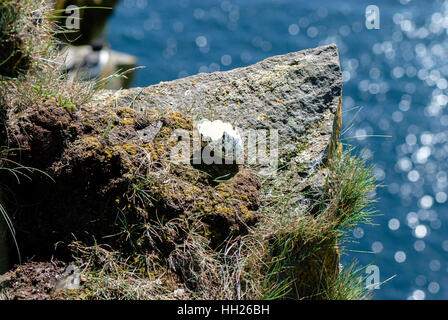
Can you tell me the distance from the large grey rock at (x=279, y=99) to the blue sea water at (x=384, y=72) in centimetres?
893

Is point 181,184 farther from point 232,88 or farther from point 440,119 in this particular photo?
point 440,119

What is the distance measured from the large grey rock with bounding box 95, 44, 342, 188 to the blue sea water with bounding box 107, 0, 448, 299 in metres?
8.93

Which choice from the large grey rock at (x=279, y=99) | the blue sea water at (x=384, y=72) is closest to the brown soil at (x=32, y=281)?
the large grey rock at (x=279, y=99)

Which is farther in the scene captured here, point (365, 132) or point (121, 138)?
point (365, 132)

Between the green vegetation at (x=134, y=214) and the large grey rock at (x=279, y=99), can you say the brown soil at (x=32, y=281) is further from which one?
the large grey rock at (x=279, y=99)

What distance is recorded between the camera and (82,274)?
111 inches

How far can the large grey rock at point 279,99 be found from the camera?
369 centimetres

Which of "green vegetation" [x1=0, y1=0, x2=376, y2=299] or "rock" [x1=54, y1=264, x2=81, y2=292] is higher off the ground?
"green vegetation" [x1=0, y1=0, x2=376, y2=299]

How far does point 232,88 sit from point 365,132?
10.8m

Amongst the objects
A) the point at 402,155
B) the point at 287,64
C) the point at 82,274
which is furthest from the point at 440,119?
the point at 82,274

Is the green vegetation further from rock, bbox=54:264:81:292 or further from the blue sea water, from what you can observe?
the blue sea water

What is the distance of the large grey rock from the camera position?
3691 millimetres

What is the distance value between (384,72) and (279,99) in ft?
41.0

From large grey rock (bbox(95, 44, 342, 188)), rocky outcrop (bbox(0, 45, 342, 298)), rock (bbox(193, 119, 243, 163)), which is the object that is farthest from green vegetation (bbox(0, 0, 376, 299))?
large grey rock (bbox(95, 44, 342, 188))
